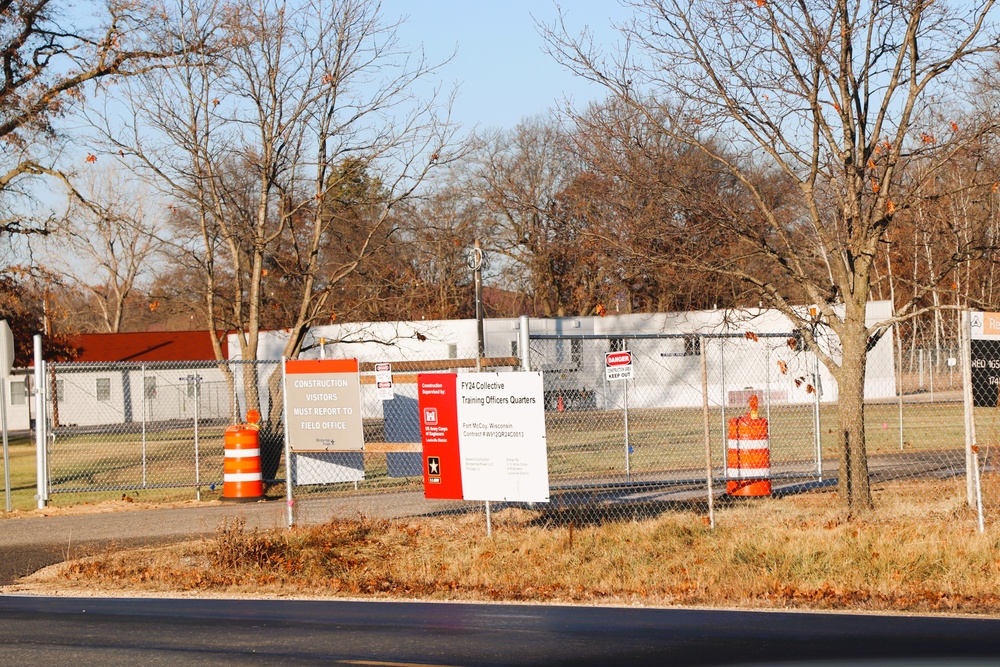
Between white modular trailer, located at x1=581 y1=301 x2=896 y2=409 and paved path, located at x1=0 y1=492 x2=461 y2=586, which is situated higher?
→ white modular trailer, located at x1=581 y1=301 x2=896 y2=409

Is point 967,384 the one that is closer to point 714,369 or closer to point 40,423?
point 40,423

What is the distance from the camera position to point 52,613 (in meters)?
9.46

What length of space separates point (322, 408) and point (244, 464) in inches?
149

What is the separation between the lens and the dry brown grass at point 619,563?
31.2 feet

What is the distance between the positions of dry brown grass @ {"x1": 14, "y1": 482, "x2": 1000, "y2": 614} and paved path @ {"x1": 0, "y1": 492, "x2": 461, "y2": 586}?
1.09m

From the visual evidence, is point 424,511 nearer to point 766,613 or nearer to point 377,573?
point 377,573

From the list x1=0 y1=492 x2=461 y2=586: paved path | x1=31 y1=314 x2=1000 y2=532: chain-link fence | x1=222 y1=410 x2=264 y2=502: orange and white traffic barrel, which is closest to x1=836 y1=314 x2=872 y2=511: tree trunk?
x1=31 y1=314 x2=1000 y2=532: chain-link fence

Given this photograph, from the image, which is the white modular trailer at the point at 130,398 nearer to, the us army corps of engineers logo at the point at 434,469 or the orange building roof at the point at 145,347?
the orange building roof at the point at 145,347

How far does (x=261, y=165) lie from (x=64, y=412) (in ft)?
114

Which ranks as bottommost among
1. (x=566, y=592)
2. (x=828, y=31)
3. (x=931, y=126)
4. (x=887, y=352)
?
(x=566, y=592)

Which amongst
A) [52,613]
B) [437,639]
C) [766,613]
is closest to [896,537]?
[766,613]

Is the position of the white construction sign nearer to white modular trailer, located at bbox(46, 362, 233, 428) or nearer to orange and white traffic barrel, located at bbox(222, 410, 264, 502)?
orange and white traffic barrel, located at bbox(222, 410, 264, 502)

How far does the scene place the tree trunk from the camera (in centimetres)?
1246

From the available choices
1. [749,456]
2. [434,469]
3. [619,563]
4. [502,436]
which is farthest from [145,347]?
[619,563]
